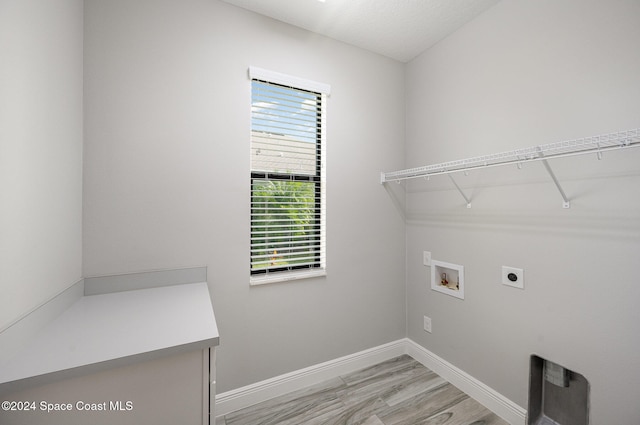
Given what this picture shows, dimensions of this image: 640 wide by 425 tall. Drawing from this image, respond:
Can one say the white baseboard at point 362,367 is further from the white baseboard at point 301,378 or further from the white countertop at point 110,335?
the white countertop at point 110,335

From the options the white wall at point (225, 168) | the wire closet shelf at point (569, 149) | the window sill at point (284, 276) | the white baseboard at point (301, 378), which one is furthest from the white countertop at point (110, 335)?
the wire closet shelf at point (569, 149)

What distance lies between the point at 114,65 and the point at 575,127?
2456mm

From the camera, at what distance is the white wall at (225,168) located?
1.43 meters

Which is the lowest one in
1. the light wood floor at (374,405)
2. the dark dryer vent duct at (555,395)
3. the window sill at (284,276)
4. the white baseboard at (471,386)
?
the light wood floor at (374,405)

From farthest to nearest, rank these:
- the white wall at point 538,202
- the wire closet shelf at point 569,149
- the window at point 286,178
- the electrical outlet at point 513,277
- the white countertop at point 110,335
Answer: the window at point 286,178
the electrical outlet at point 513,277
the white wall at point 538,202
the wire closet shelf at point 569,149
the white countertop at point 110,335

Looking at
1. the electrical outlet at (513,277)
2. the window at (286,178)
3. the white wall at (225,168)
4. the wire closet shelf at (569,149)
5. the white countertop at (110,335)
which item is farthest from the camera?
the window at (286,178)

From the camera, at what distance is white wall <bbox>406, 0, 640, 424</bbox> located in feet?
4.03

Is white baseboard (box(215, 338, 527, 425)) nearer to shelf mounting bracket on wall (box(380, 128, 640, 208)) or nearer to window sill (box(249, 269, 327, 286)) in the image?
window sill (box(249, 269, 327, 286))

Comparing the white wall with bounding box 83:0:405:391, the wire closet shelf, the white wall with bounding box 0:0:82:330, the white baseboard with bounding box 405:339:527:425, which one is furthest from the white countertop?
the white baseboard with bounding box 405:339:527:425

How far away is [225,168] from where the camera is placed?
1696 millimetres

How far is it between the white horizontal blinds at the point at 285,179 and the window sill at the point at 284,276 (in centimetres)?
5

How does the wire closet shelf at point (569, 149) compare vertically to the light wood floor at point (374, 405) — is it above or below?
above

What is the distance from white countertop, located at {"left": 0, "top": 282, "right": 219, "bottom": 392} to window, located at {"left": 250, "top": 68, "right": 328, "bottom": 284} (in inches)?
23.3

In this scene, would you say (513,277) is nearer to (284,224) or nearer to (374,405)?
(374,405)
